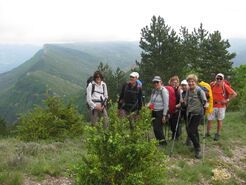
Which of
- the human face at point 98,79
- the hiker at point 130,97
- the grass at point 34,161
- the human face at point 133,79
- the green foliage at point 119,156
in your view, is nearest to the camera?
the green foliage at point 119,156

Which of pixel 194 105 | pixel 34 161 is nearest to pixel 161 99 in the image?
pixel 194 105

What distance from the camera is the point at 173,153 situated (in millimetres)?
9336

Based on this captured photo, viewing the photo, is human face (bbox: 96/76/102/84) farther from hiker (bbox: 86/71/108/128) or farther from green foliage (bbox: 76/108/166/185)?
green foliage (bbox: 76/108/166/185)

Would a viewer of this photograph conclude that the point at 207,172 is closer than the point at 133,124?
No

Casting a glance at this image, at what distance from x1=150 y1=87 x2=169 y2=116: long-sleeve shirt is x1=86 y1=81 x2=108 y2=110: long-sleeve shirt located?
140 cm

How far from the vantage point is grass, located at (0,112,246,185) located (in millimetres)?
6738

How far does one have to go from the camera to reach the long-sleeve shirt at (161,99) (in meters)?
9.16

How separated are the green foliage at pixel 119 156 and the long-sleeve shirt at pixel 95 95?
4628mm

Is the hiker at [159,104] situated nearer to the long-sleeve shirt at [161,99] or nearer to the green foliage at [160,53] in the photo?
the long-sleeve shirt at [161,99]

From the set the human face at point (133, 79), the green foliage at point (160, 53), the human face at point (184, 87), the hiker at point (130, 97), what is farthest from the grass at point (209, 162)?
the green foliage at point (160, 53)

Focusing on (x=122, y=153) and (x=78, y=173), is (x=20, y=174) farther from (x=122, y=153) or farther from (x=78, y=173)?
(x=122, y=153)

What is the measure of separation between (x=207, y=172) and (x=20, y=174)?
4.08 metres

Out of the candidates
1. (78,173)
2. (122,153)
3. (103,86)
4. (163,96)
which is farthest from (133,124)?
(103,86)

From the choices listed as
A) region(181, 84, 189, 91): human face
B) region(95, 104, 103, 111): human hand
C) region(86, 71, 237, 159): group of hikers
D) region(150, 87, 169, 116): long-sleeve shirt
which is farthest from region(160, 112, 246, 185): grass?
region(95, 104, 103, 111): human hand
